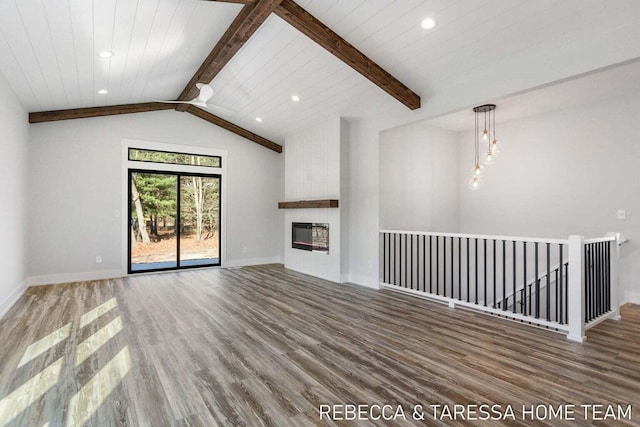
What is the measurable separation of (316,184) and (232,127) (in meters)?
2.59

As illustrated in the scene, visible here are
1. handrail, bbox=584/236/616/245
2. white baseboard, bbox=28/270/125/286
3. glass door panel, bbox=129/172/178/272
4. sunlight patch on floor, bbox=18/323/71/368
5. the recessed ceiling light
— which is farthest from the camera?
glass door panel, bbox=129/172/178/272

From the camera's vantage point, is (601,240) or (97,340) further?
(601,240)

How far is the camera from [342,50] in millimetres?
4078

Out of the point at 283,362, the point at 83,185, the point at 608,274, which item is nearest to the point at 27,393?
the point at 283,362

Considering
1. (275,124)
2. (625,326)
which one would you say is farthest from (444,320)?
(275,124)

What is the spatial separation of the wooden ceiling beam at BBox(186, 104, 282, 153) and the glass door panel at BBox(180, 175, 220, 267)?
1.19m

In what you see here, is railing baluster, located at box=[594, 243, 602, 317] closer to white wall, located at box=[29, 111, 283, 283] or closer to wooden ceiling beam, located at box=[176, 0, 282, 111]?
wooden ceiling beam, located at box=[176, 0, 282, 111]

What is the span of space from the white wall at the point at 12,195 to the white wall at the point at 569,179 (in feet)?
24.8

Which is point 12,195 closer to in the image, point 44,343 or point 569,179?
point 44,343

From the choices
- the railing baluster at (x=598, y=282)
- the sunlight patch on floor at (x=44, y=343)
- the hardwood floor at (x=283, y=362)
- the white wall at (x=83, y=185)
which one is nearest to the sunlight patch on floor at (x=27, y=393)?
the hardwood floor at (x=283, y=362)

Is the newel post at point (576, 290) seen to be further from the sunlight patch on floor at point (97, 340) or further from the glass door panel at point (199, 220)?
the glass door panel at point (199, 220)

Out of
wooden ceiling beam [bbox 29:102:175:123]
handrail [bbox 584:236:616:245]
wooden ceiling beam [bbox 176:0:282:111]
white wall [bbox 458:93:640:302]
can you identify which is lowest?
handrail [bbox 584:236:616:245]

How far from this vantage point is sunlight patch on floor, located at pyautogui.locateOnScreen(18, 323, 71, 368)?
114 inches

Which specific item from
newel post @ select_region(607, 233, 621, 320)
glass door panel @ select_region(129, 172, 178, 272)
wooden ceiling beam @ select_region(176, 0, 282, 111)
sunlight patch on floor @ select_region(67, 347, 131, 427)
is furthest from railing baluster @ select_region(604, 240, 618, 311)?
glass door panel @ select_region(129, 172, 178, 272)
